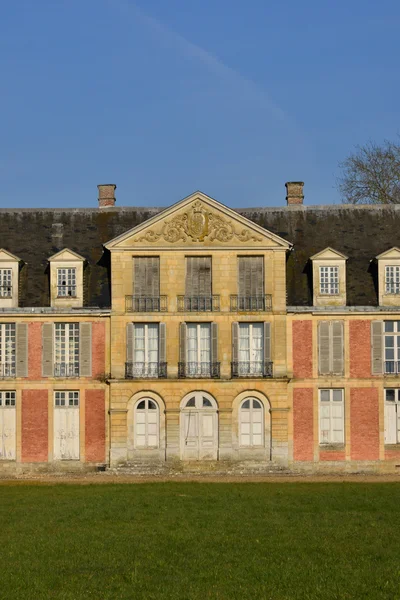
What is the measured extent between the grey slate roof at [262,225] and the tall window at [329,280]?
49 cm

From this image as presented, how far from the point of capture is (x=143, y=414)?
39.2m

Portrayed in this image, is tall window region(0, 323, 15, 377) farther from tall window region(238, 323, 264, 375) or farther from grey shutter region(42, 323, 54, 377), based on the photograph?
tall window region(238, 323, 264, 375)

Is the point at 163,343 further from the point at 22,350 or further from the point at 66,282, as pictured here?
the point at 22,350

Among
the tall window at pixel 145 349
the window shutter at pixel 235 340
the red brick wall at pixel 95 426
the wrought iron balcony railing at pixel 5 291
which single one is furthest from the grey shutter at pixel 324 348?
the wrought iron balcony railing at pixel 5 291

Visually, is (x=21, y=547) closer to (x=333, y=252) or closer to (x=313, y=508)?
(x=313, y=508)

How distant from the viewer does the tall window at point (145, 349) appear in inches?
1553

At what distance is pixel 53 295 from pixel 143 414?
5438 mm

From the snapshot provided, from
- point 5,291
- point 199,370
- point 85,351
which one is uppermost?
point 5,291

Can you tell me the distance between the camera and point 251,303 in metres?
39.5

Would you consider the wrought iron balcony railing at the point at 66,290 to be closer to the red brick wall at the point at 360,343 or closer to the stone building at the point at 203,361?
the stone building at the point at 203,361

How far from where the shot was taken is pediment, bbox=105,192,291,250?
39.5 m

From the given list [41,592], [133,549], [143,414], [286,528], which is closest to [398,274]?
[143,414]

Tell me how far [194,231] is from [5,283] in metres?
7.15

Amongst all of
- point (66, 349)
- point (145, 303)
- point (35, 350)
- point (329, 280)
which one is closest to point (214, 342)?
point (145, 303)
